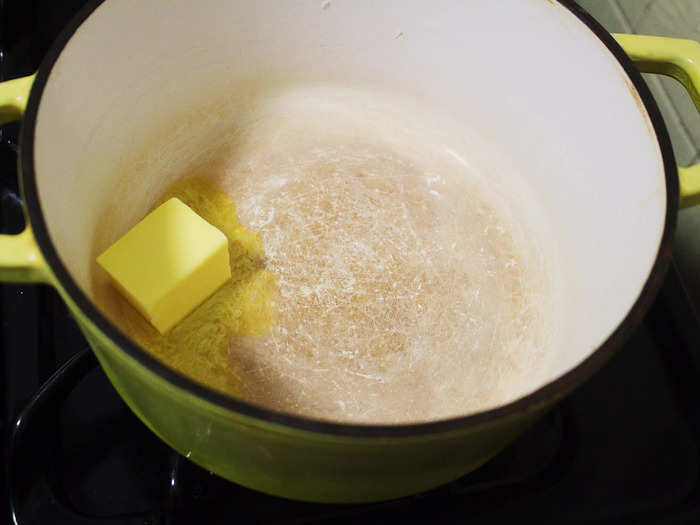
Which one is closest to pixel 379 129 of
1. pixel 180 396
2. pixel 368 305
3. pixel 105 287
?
pixel 368 305

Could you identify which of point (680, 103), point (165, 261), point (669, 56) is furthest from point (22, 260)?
point (680, 103)

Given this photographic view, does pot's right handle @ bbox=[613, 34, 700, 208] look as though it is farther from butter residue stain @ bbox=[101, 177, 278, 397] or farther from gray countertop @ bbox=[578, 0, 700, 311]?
butter residue stain @ bbox=[101, 177, 278, 397]

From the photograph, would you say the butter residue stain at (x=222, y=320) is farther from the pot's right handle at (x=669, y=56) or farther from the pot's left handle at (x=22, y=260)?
the pot's right handle at (x=669, y=56)

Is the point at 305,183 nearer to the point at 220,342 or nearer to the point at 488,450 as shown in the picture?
the point at 220,342

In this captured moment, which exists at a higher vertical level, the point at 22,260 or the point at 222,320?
the point at 22,260

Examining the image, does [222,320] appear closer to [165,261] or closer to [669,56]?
[165,261]

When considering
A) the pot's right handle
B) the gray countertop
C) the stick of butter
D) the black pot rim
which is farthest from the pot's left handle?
the gray countertop
